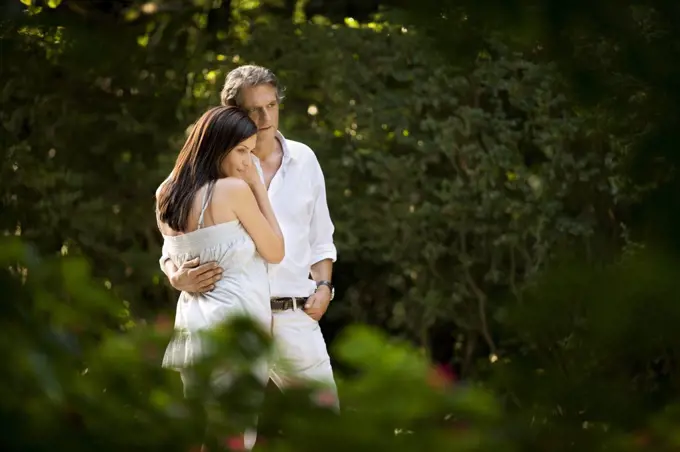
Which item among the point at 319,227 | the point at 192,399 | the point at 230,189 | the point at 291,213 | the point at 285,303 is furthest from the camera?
the point at 319,227

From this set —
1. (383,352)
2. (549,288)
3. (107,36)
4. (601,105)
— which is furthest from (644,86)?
(107,36)

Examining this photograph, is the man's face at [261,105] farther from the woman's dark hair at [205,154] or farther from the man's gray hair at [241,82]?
the woman's dark hair at [205,154]

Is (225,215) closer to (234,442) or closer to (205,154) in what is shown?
(205,154)

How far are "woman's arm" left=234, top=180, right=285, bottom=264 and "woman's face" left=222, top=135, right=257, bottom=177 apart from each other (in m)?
0.07

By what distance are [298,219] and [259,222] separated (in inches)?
19.4

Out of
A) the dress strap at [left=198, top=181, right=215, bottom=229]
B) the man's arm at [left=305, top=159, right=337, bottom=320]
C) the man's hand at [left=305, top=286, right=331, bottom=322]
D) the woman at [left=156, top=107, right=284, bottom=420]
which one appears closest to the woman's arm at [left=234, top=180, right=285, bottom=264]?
the woman at [left=156, top=107, right=284, bottom=420]

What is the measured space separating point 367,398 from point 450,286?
23.1 feet

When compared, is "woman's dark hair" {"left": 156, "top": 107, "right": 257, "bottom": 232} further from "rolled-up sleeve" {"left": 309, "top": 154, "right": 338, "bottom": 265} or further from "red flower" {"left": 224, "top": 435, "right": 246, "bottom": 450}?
"red flower" {"left": 224, "top": 435, "right": 246, "bottom": 450}

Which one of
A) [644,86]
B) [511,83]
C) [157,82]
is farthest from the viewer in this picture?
[157,82]

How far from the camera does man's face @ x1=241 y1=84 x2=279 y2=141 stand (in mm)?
5191

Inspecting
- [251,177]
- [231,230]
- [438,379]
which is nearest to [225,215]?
[231,230]

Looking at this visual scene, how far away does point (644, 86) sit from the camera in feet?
3.67

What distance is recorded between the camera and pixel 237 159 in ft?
16.1

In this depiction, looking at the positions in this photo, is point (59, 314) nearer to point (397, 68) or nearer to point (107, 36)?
point (107, 36)
